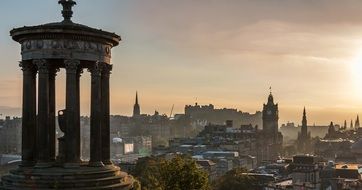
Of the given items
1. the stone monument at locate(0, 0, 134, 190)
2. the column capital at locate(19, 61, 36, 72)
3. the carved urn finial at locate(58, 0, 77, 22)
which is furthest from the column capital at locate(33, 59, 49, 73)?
the carved urn finial at locate(58, 0, 77, 22)

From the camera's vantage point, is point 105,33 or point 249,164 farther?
point 249,164

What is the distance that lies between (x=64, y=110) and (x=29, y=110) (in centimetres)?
201

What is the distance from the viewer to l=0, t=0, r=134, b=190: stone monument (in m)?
25.2

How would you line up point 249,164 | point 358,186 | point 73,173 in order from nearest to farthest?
point 73,173
point 358,186
point 249,164

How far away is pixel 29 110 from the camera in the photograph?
26891 millimetres

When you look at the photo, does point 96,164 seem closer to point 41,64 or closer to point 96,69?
point 96,69

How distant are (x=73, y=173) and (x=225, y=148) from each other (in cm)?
15799

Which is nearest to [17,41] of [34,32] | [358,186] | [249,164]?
[34,32]

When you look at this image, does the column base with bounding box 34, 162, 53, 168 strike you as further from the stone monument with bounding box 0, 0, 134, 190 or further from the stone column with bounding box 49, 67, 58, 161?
the stone column with bounding box 49, 67, 58, 161

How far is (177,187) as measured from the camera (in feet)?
119

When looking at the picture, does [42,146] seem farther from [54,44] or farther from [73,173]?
[54,44]

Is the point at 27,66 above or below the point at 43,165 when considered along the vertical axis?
above

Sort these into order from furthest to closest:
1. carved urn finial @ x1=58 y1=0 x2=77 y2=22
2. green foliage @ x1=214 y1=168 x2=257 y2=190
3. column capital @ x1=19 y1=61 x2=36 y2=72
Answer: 1. green foliage @ x1=214 y1=168 x2=257 y2=190
2. carved urn finial @ x1=58 y1=0 x2=77 y2=22
3. column capital @ x1=19 y1=61 x2=36 y2=72

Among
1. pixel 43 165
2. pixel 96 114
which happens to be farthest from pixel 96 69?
pixel 43 165
